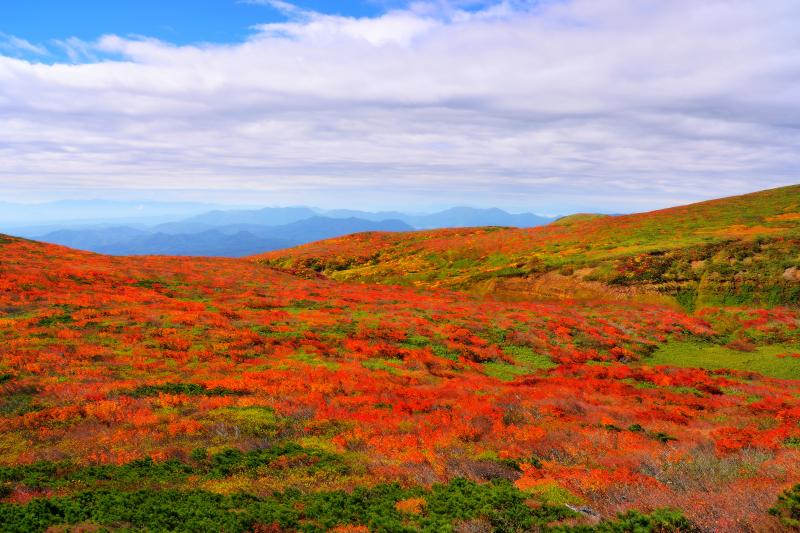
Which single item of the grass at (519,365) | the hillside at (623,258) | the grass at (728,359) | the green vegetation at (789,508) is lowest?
the grass at (728,359)

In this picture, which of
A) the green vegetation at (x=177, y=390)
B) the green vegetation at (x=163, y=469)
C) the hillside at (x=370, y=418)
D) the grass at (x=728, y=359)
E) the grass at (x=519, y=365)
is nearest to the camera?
the hillside at (x=370, y=418)

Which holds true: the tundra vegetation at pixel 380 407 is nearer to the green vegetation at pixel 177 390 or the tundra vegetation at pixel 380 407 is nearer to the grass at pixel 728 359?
the green vegetation at pixel 177 390

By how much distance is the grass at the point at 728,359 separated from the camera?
3459cm

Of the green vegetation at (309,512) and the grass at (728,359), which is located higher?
the green vegetation at (309,512)

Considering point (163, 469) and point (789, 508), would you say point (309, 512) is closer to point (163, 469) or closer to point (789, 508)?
point (163, 469)

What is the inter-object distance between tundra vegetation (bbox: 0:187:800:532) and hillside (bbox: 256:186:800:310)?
1510 mm

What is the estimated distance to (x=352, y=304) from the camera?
49312mm

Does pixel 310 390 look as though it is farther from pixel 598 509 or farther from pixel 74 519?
pixel 598 509

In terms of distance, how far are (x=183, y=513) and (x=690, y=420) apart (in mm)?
22420

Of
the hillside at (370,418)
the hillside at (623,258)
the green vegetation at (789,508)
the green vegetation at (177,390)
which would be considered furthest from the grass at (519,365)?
the hillside at (623,258)

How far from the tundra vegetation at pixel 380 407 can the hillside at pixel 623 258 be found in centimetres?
151

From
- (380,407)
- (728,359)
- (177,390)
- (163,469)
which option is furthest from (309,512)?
(728,359)

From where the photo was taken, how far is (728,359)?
3722 cm

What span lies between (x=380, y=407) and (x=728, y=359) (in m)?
33.7
